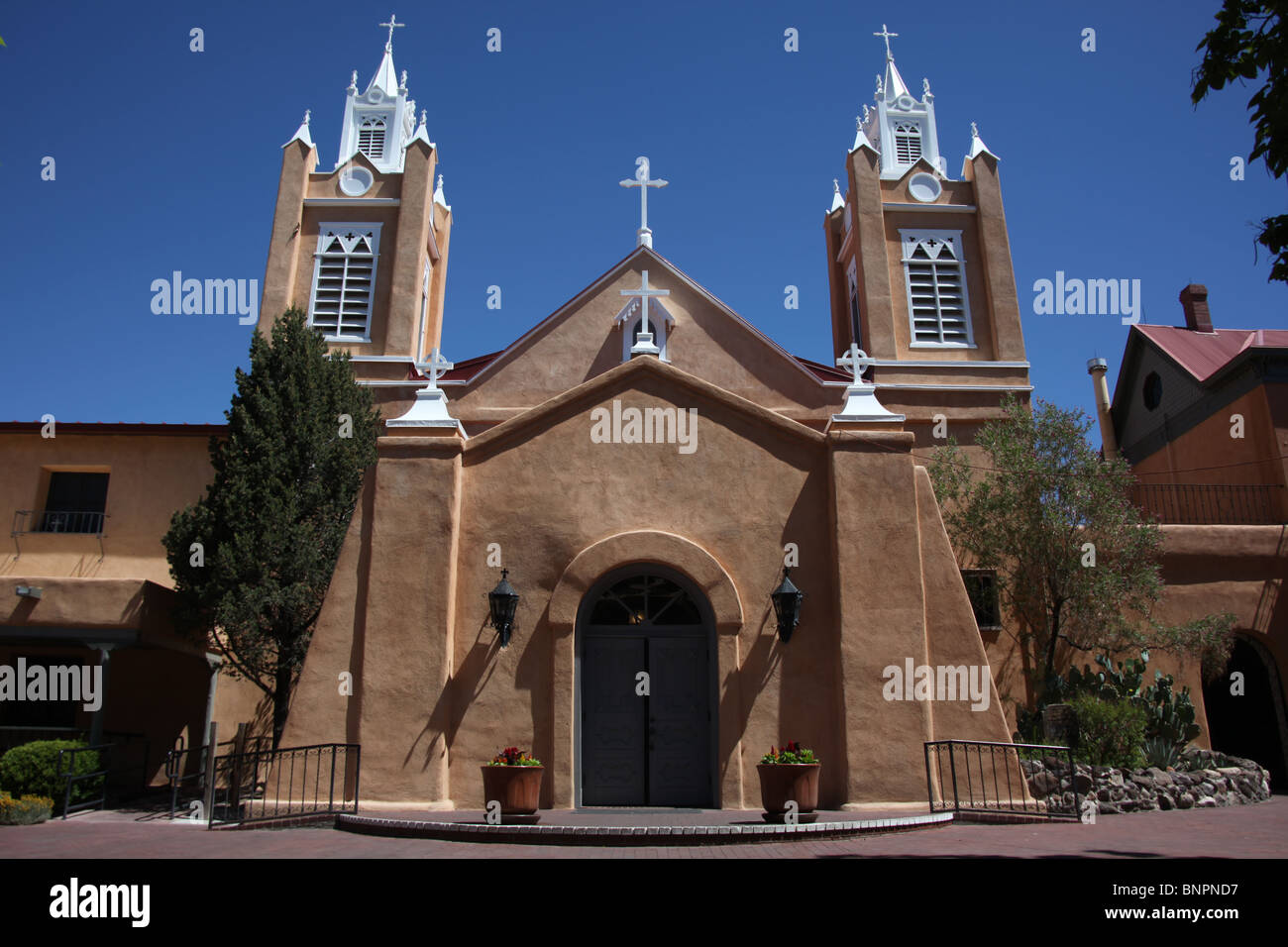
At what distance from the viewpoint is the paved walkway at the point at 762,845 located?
352 inches

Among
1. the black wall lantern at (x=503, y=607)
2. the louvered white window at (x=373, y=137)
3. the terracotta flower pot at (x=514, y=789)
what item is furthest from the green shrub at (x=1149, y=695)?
the louvered white window at (x=373, y=137)

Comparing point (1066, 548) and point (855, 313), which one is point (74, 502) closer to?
point (855, 313)

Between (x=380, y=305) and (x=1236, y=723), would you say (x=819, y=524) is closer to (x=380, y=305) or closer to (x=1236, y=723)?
(x=1236, y=723)

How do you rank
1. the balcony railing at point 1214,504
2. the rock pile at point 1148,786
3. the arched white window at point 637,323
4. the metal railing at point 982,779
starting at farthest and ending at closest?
the arched white window at point 637,323, the balcony railing at point 1214,504, the rock pile at point 1148,786, the metal railing at point 982,779

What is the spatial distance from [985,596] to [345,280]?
1807 cm

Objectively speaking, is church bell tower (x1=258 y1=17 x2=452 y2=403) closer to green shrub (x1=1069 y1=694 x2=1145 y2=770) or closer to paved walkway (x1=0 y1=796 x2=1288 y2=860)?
paved walkway (x1=0 y1=796 x2=1288 y2=860)

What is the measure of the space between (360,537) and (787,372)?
38.1 ft

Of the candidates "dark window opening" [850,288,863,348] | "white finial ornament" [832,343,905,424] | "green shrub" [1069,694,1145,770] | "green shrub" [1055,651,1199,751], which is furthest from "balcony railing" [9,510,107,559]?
"green shrub" [1055,651,1199,751]

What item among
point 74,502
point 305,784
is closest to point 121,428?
point 74,502

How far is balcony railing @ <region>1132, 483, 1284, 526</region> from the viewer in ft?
68.5

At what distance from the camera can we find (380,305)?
2425cm

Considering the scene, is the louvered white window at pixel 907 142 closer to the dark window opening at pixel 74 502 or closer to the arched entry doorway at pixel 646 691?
the arched entry doorway at pixel 646 691

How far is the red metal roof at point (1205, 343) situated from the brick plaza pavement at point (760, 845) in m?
16.4

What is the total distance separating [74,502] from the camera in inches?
826
